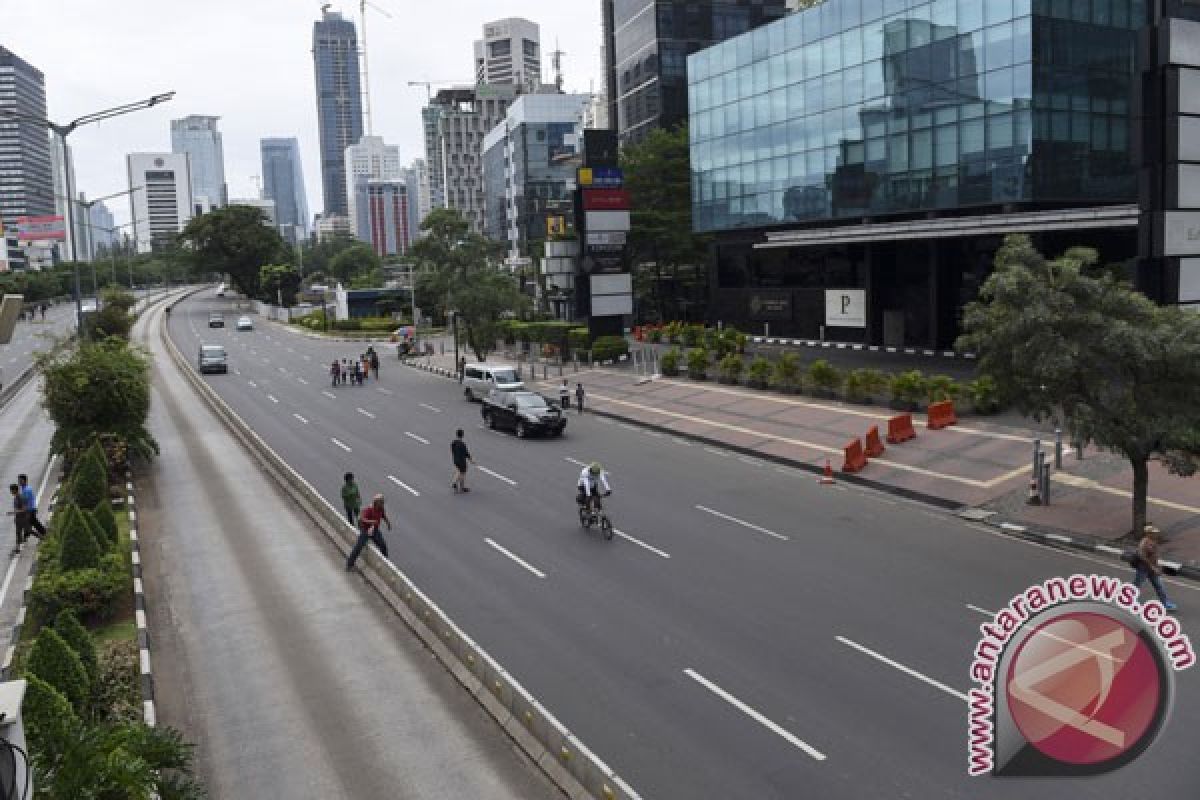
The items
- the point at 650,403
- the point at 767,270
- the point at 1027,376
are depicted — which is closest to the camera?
the point at 1027,376

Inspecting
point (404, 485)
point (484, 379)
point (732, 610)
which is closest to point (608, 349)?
point (484, 379)

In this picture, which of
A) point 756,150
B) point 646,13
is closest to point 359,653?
point 756,150

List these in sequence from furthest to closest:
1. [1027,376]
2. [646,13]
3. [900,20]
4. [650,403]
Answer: [646,13], [900,20], [650,403], [1027,376]

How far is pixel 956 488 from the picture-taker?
84.3 ft

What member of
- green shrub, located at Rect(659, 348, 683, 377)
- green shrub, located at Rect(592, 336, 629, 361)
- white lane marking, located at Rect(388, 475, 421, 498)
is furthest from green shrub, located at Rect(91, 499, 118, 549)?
green shrub, located at Rect(592, 336, 629, 361)

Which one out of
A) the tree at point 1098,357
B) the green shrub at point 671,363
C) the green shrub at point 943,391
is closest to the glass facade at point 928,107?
the green shrub at point 671,363

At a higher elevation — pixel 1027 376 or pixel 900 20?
pixel 900 20

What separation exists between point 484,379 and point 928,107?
2435 centimetres

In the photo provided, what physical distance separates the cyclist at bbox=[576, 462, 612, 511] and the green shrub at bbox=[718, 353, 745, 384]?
2241cm

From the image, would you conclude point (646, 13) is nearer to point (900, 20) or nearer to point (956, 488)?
point (900, 20)

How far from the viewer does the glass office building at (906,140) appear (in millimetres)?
43406

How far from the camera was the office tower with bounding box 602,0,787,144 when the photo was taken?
277ft

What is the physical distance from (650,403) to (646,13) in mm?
54410

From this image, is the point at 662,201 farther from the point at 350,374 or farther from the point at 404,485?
the point at 404,485
